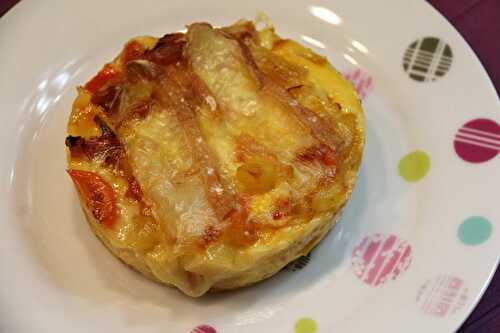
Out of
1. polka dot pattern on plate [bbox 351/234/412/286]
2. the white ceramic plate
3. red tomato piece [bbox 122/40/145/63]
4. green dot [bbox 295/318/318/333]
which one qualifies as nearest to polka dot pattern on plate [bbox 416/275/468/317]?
the white ceramic plate

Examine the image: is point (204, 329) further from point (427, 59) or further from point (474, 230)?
point (427, 59)

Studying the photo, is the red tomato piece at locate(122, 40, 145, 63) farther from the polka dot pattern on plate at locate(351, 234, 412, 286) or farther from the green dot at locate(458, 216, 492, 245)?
the green dot at locate(458, 216, 492, 245)

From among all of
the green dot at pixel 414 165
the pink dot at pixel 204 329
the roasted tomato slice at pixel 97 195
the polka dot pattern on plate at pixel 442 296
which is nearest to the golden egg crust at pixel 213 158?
the roasted tomato slice at pixel 97 195

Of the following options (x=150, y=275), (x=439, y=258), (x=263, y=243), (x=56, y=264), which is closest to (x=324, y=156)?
(x=263, y=243)

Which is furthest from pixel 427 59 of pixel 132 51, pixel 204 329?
pixel 204 329

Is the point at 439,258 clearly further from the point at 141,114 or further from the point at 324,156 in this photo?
the point at 141,114

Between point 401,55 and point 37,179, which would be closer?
point 37,179

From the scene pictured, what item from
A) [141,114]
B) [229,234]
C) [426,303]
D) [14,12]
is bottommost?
[426,303]
